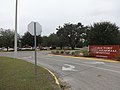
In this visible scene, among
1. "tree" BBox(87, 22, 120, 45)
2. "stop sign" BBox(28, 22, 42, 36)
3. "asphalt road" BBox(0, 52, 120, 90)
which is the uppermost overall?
"tree" BBox(87, 22, 120, 45)

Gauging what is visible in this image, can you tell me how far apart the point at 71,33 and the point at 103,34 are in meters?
45.9

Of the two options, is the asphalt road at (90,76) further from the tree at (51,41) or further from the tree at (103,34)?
the tree at (51,41)

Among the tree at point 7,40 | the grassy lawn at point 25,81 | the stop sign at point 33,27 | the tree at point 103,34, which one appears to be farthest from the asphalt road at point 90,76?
the tree at point 7,40

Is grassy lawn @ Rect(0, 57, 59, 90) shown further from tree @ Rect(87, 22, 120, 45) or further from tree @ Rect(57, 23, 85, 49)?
tree @ Rect(57, 23, 85, 49)

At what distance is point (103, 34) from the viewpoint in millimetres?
48750

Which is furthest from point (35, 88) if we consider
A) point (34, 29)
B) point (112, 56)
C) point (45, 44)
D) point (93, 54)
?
point (45, 44)

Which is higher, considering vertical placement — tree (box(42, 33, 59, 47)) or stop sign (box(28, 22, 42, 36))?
tree (box(42, 33, 59, 47))

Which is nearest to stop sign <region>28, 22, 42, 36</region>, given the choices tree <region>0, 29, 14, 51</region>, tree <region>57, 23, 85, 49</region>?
tree <region>0, 29, 14, 51</region>

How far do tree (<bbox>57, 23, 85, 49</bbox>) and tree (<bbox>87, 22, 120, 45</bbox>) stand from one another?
42.9 metres

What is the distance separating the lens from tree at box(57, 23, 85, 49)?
93875 mm

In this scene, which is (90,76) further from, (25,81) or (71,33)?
(71,33)

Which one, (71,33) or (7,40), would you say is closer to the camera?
(7,40)

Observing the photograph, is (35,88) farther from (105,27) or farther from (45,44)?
(45,44)

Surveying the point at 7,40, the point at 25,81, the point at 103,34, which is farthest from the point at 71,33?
the point at 25,81
